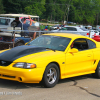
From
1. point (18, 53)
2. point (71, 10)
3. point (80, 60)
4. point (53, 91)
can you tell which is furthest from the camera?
point (71, 10)

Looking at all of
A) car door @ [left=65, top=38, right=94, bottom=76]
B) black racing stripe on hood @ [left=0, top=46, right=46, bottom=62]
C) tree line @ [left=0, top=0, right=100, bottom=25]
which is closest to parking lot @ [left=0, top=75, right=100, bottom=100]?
car door @ [left=65, top=38, right=94, bottom=76]

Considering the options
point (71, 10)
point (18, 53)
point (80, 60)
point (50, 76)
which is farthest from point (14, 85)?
point (71, 10)

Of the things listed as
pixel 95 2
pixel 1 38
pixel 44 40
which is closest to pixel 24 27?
pixel 1 38

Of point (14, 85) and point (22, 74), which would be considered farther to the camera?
point (14, 85)

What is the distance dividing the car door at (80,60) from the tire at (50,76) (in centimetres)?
45

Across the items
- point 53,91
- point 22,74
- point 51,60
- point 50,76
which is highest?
point 51,60

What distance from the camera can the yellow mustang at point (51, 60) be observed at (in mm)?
5793

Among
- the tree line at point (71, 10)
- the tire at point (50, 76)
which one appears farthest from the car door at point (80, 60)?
the tree line at point (71, 10)

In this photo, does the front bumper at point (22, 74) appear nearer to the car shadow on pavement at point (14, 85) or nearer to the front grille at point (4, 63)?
the front grille at point (4, 63)

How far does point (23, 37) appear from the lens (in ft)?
40.0

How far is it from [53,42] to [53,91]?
1.78 m

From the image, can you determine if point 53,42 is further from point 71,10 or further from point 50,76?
point 71,10

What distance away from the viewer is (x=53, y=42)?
7.12 m

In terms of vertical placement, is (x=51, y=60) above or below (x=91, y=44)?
below
